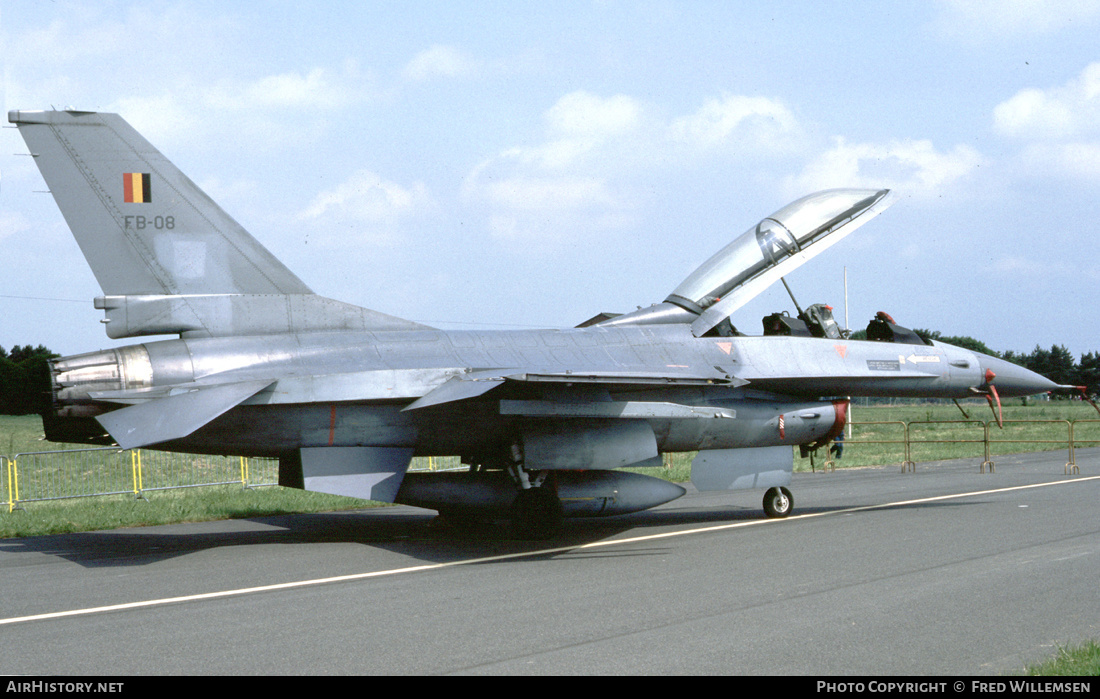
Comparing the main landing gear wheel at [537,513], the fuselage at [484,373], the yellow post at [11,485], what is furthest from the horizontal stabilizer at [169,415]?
the yellow post at [11,485]

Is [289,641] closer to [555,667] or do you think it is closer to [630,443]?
[555,667]

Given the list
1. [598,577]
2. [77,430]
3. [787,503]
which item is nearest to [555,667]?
[598,577]

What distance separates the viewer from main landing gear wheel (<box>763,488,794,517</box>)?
12.6m

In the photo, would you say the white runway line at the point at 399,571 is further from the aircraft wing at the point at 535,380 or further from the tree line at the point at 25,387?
the tree line at the point at 25,387

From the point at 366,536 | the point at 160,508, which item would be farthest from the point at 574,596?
the point at 160,508

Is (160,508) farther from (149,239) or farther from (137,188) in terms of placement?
(137,188)

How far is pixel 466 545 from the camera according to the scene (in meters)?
10.7

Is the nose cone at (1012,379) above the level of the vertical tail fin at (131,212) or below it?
below

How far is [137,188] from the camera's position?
1007 centimetres

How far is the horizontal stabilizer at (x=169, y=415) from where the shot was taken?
8.43 meters

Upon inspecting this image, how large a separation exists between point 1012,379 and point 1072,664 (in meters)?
9.57

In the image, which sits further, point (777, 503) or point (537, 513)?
point (777, 503)

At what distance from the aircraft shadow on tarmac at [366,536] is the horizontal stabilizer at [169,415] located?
179 cm
